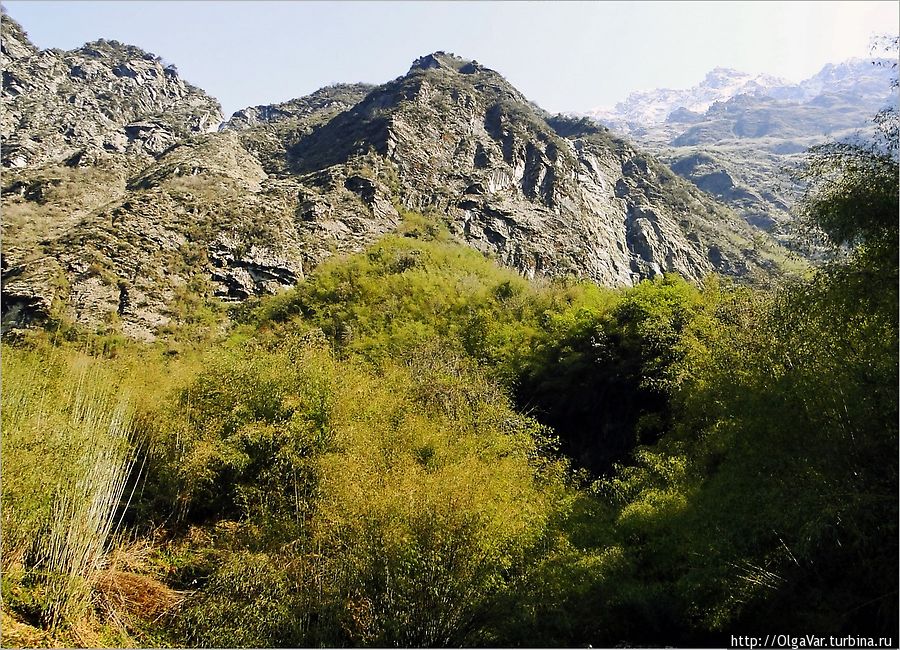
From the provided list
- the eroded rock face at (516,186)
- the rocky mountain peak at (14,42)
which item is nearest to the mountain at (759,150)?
the eroded rock face at (516,186)

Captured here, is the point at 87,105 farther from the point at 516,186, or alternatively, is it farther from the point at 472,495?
the point at 472,495

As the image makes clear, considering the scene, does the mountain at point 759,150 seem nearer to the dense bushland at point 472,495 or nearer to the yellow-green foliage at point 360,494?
the dense bushland at point 472,495

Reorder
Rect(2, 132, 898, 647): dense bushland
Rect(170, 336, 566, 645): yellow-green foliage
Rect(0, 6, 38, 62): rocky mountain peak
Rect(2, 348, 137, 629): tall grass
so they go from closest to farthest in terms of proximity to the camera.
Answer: Rect(2, 132, 898, 647): dense bushland < Rect(2, 348, 137, 629): tall grass < Rect(170, 336, 566, 645): yellow-green foliage < Rect(0, 6, 38, 62): rocky mountain peak

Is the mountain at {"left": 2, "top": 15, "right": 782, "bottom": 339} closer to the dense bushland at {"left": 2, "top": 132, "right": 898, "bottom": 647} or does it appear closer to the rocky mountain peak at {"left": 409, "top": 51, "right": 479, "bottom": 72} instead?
the rocky mountain peak at {"left": 409, "top": 51, "right": 479, "bottom": 72}

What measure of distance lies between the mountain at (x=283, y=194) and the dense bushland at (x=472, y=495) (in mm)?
18544

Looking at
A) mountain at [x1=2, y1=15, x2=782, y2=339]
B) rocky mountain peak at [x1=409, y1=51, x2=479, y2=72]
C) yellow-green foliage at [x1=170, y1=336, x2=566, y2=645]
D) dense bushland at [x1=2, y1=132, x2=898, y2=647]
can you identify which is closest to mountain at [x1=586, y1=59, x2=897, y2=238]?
dense bushland at [x1=2, y1=132, x2=898, y2=647]

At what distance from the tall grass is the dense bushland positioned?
5cm

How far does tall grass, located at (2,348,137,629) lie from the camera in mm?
8414

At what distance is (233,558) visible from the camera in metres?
10.7

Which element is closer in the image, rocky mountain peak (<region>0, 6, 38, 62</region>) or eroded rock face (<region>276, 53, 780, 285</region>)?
eroded rock face (<region>276, 53, 780, 285</region>)

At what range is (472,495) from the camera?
894 centimetres

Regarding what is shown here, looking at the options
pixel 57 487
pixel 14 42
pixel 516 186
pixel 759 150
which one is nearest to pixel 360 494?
pixel 57 487

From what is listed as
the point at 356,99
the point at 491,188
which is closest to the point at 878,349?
the point at 491,188

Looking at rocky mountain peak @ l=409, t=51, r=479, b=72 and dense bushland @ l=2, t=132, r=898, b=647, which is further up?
rocky mountain peak @ l=409, t=51, r=479, b=72
